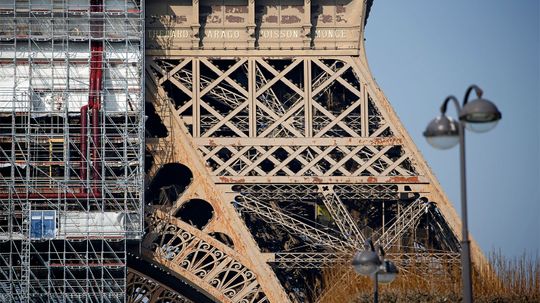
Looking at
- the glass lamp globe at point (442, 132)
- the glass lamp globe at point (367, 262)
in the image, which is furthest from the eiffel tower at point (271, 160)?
the glass lamp globe at point (442, 132)

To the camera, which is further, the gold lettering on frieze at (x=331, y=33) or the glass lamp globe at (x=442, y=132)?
the gold lettering on frieze at (x=331, y=33)

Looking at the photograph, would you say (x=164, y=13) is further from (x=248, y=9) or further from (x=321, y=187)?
(x=321, y=187)

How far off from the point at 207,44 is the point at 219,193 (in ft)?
14.8

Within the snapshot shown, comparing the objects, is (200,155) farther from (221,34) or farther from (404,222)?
(404,222)

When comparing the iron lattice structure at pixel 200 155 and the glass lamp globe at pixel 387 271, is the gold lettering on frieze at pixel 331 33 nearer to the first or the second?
the iron lattice structure at pixel 200 155

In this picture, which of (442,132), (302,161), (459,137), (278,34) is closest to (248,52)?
(278,34)

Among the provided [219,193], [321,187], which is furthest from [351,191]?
[219,193]

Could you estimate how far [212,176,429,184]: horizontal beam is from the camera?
42719mm

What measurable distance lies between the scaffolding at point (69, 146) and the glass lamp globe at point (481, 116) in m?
22.5

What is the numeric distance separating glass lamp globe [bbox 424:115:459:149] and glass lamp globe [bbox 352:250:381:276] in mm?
3976

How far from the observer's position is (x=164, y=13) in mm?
44875

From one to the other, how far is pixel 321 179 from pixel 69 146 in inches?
271

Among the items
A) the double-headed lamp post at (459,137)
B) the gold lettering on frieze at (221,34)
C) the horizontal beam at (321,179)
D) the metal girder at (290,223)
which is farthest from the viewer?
the gold lettering on frieze at (221,34)

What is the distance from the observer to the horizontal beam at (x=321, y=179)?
140 ft
